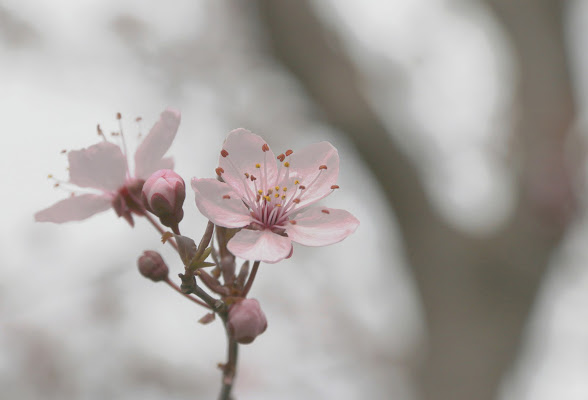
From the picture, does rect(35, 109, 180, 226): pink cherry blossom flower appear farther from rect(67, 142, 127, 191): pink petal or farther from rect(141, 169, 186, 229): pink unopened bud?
rect(141, 169, 186, 229): pink unopened bud

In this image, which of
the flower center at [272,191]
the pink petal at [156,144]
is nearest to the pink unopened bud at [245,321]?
the flower center at [272,191]

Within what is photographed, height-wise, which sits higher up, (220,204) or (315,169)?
(315,169)

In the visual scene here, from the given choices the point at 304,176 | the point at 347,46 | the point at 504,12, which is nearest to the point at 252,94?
the point at 347,46

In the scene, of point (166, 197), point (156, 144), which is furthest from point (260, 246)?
point (156, 144)

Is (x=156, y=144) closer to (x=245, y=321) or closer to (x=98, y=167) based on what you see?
(x=98, y=167)

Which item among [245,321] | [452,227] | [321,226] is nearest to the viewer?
[245,321]

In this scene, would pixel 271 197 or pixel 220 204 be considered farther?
pixel 271 197

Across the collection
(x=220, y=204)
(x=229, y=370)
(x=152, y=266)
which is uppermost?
(x=220, y=204)

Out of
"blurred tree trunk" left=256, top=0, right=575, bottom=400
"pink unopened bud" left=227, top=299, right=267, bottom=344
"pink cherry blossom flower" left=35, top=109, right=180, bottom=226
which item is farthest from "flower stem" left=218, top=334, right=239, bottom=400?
"blurred tree trunk" left=256, top=0, right=575, bottom=400
